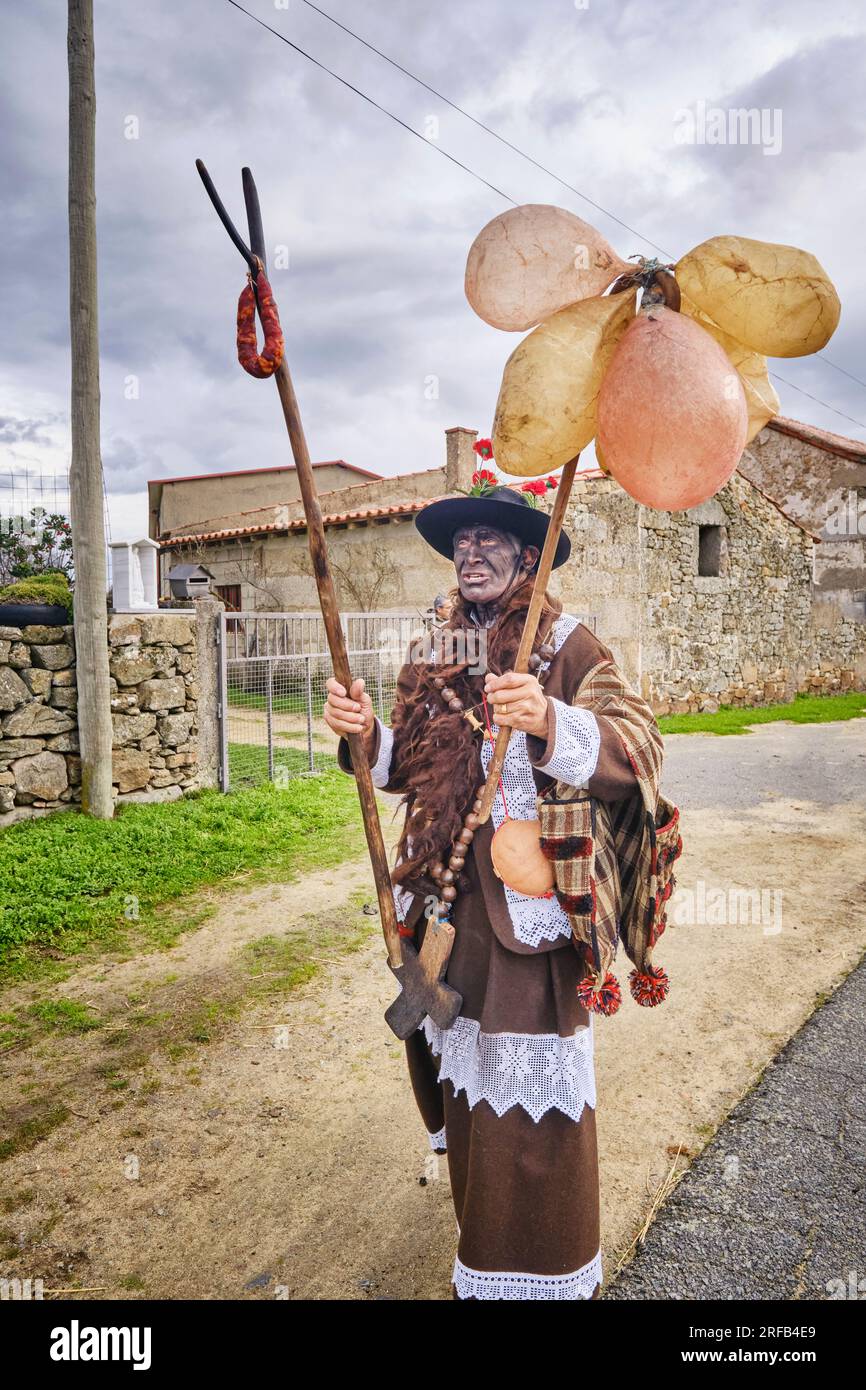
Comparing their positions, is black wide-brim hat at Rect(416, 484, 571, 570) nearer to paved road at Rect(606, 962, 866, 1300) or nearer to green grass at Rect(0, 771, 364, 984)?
paved road at Rect(606, 962, 866, 1300)

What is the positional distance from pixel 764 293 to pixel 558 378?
1.25 feet

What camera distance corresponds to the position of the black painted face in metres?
2.01

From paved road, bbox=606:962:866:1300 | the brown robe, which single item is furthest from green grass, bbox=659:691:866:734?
the brown robe

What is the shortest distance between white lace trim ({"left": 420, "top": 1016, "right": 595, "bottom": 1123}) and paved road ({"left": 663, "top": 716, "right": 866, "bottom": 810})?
6.09m

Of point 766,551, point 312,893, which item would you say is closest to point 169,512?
point 766,551

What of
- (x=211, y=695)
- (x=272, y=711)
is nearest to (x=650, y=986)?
(x=211, y=695)

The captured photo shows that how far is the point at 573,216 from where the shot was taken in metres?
1.56

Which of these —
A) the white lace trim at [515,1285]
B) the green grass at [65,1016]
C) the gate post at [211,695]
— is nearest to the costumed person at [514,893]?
the white lace trim at [515,1285]

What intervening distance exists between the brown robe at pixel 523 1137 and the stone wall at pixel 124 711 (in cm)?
532

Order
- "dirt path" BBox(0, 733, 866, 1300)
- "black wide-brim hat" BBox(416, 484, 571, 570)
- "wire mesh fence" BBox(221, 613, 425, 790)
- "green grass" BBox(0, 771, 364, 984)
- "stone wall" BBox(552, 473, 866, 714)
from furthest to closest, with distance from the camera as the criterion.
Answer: "stone wall" BBox(552, 473, 866, 714)
"wire mesh fence" BBox(221, 613, 425, 790)
"green grass" BBox(0, 771, 364, 984)
"dirt path" BBox(0, 733, 866, 1300)
"black wide-brim hat" BBox(416, 484, 571, 570)

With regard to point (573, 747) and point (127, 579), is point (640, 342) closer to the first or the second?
point (573, 747)

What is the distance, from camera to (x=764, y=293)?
1408 millimetres

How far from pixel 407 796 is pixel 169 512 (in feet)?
83.6
